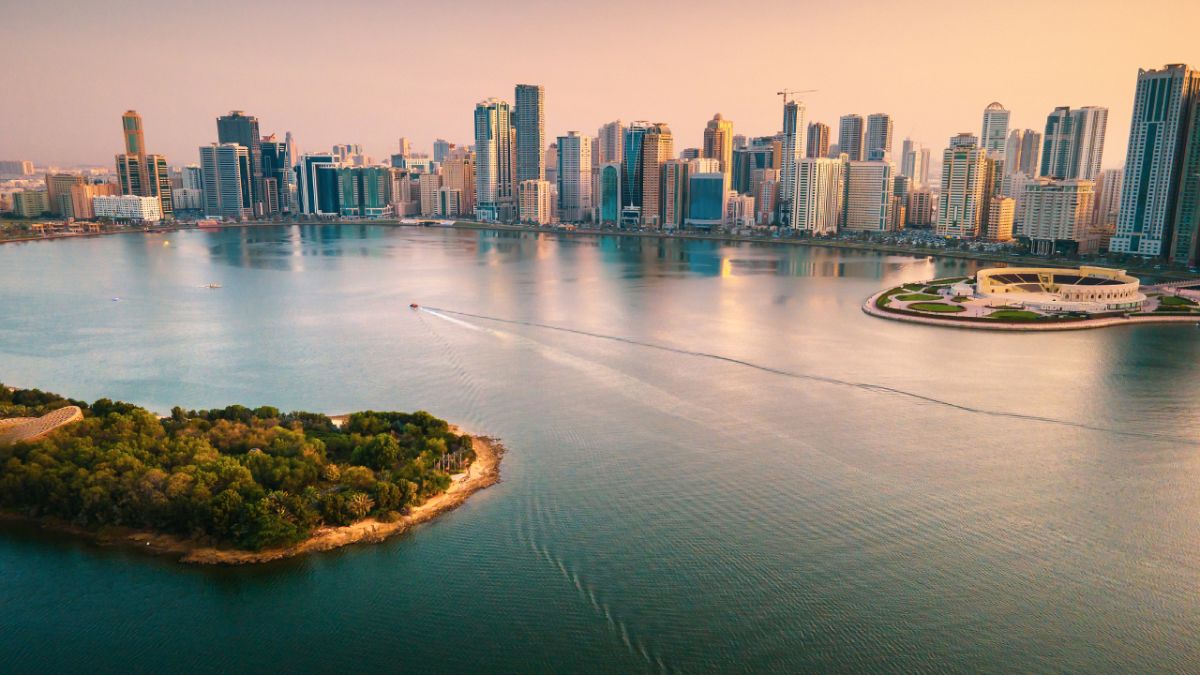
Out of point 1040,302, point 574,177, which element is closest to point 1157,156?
point 1040,302

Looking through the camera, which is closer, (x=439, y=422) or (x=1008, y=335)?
(x=439, y=422)

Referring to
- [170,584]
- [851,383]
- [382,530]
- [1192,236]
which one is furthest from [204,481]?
[1192,236]

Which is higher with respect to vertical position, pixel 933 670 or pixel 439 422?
pixel 439 422

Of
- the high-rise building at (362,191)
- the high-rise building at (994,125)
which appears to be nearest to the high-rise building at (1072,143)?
the high-rise building at (994,125)

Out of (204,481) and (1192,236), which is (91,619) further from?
(1192,236)

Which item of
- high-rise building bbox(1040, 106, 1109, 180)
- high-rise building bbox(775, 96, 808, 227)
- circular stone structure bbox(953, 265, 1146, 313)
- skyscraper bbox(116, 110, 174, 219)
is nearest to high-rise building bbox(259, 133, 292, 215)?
skyscraper bbox(116, 110, 174, 219)

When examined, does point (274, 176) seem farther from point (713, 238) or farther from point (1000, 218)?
point (1000, 218)
